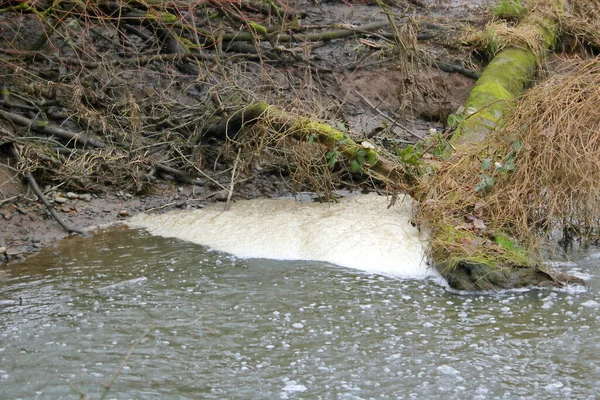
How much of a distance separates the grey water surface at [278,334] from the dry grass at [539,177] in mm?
385

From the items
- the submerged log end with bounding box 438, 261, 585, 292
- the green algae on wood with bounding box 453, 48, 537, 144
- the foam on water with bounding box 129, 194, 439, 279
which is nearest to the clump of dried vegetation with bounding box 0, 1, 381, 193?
the foam on water with bounding box 129, 194, 439, 279

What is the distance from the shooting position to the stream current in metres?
3.90

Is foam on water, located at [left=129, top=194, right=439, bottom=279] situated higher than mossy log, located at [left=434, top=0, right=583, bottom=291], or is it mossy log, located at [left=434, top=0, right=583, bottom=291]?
mossy log, located at [left=434, top=0, right=583, bottom=291]

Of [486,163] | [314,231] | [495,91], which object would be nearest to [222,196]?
[314,231]

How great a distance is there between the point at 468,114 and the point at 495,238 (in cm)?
187

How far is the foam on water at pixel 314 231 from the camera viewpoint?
5562 mm

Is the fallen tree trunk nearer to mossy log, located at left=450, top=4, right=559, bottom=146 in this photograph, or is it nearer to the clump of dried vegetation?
the clump of dried vegetation

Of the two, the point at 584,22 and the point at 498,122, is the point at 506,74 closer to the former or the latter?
the point at 584,22

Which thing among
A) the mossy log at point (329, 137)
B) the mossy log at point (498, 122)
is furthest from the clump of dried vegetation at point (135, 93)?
the mossy log at point (498, 122)

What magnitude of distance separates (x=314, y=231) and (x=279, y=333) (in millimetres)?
1581

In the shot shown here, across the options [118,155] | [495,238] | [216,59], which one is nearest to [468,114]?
[495,238]

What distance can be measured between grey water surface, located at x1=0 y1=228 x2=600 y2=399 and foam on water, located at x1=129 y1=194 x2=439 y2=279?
169mm

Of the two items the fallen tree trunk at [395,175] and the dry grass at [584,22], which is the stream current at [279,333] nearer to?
the fallen tree trunk at [395,175]

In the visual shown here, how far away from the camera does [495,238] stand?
5422 millimetres
